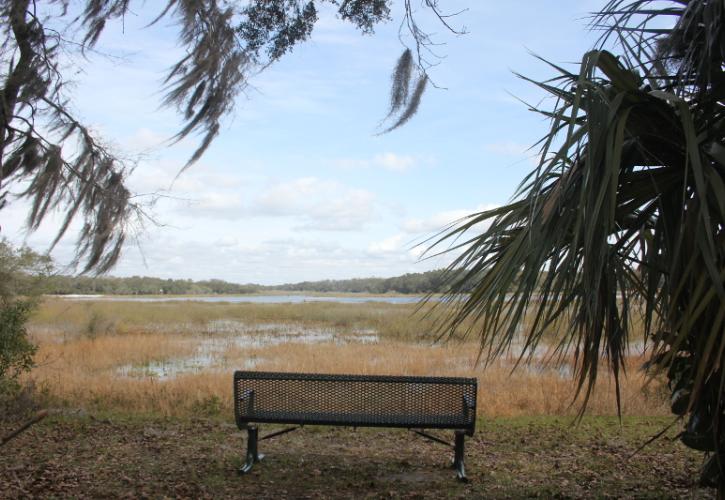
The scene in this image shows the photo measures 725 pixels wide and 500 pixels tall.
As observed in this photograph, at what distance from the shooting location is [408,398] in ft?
14.1

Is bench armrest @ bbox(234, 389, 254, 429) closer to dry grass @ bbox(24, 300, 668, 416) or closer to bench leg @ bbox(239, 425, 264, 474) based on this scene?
bench leg @ bbox(239, 425, 264, 474)

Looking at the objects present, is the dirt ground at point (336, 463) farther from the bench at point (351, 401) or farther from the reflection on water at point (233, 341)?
the reflection on water at point (233, 341)

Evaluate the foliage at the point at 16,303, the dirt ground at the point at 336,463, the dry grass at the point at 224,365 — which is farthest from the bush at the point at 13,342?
the dry grass at the point at 224,365

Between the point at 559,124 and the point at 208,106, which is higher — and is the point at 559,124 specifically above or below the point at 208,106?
below

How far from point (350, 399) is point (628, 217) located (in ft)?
7.11

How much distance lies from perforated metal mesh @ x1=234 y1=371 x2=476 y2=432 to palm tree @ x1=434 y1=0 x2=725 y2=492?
1462 mm


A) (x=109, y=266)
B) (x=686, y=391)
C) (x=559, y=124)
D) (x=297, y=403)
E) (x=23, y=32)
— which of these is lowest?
(x=297, y=403)

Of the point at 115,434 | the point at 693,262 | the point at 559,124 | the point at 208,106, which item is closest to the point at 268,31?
the point at 208,106

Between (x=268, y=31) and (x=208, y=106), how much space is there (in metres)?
0.79

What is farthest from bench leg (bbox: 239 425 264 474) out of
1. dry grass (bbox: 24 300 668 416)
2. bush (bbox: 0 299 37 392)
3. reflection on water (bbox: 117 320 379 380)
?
reflection on water (bbox: 117 320 379 380)

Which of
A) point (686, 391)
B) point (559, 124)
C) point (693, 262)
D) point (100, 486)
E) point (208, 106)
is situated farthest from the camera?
point (208, 106)

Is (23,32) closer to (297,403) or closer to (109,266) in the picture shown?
(109,266)

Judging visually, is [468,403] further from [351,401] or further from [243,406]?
[243,406]

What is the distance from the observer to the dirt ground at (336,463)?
12.4ft
